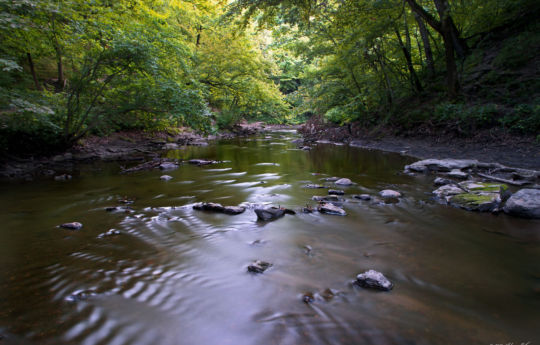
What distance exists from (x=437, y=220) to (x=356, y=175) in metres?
3.54

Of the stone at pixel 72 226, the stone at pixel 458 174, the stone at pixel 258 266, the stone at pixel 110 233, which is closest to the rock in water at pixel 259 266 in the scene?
the stone at pixel 258 266

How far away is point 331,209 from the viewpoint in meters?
4.50

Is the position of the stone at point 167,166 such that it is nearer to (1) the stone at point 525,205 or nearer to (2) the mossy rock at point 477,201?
(2) the mossy rock at point 477,201

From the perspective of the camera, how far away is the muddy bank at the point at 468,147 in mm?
7500

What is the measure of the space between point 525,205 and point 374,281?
337cm

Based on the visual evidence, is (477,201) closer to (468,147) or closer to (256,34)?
(468,147)

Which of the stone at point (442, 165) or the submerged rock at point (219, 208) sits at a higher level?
the stone at point (442, 165)

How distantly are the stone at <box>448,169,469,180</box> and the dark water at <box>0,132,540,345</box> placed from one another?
2.42 meters

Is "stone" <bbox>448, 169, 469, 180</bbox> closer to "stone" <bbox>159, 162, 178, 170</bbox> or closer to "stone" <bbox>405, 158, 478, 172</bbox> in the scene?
"stone" <bbox>405, 158, 478, 172</bbox>

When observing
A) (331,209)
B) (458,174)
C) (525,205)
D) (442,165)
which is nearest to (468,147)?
(442,165)

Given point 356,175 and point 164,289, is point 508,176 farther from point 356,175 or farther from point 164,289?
point 164,289

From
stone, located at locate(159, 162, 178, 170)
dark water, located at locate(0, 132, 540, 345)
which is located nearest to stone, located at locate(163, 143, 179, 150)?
stone, located at locate(159, 162, 178, 170)

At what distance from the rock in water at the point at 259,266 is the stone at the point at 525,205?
395 centimetres

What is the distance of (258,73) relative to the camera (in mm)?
18406
